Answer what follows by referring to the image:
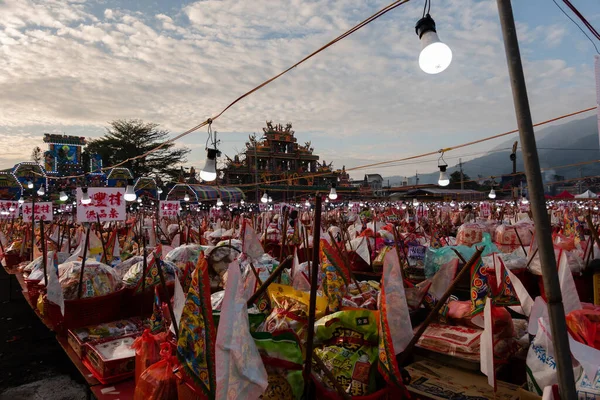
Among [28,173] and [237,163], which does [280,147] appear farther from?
[28,173]

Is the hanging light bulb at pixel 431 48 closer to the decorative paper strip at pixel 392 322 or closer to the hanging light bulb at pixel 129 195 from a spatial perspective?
the decorative paper strip at pixel 392 322

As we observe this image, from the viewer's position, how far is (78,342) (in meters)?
3.25

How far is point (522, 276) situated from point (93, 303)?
4.48 metres

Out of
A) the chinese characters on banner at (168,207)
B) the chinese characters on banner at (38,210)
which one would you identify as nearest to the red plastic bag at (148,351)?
the chinese characters on banner at (38,210)

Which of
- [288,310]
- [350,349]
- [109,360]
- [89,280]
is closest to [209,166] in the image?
[89,280]

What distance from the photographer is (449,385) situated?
201 centimetres

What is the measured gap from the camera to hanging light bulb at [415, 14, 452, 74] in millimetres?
2354

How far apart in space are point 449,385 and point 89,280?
3296 millimetres

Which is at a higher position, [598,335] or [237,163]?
[237,163]

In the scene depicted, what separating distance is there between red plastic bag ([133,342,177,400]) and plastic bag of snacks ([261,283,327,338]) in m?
0.60

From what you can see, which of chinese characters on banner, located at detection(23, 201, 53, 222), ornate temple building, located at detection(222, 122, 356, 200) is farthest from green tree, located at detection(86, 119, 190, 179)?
chinese characters on banner, located at detection(23, 201, 53, 222)

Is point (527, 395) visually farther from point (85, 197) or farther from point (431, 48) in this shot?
point (85, 197)

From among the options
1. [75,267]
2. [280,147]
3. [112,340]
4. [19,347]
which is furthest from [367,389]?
[280,147]

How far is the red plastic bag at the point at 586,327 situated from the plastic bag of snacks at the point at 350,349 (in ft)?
3.02
